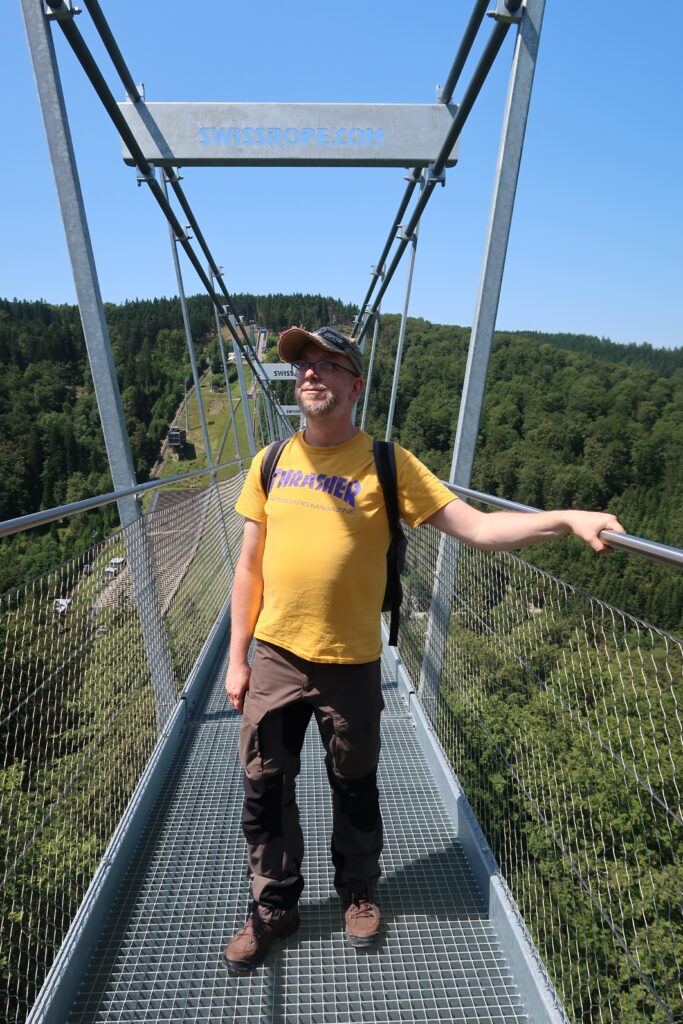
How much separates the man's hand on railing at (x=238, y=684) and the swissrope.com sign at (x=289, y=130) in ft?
9.93

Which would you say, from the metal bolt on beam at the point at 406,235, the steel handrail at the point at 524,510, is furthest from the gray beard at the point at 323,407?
the metal bolt on beam at the point at 406,235

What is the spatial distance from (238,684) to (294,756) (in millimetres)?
223

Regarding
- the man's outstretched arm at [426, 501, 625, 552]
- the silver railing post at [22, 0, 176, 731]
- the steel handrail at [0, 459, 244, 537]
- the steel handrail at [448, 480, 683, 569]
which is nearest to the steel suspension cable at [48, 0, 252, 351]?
the silver railing post at [22, 0, 176, 731]

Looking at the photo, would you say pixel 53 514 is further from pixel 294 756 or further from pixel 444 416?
pixel 444 416

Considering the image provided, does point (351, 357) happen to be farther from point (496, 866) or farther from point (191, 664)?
point (191, 664)

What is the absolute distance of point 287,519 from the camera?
1.58 meters

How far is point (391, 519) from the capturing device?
1.58m

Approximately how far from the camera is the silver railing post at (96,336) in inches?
86.3

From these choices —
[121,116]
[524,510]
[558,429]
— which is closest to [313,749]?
[524,510]

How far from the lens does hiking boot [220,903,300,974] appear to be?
1.59m

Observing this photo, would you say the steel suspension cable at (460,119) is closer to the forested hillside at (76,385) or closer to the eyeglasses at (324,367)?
the eyeglasses at (324,367)

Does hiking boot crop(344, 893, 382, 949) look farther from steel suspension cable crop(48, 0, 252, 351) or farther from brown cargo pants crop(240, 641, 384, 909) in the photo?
steel suspension cable crop(48, 0, 252, 351)

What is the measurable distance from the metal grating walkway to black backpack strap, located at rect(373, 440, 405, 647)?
2.46ft

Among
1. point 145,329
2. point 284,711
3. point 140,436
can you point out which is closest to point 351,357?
point 284,711
